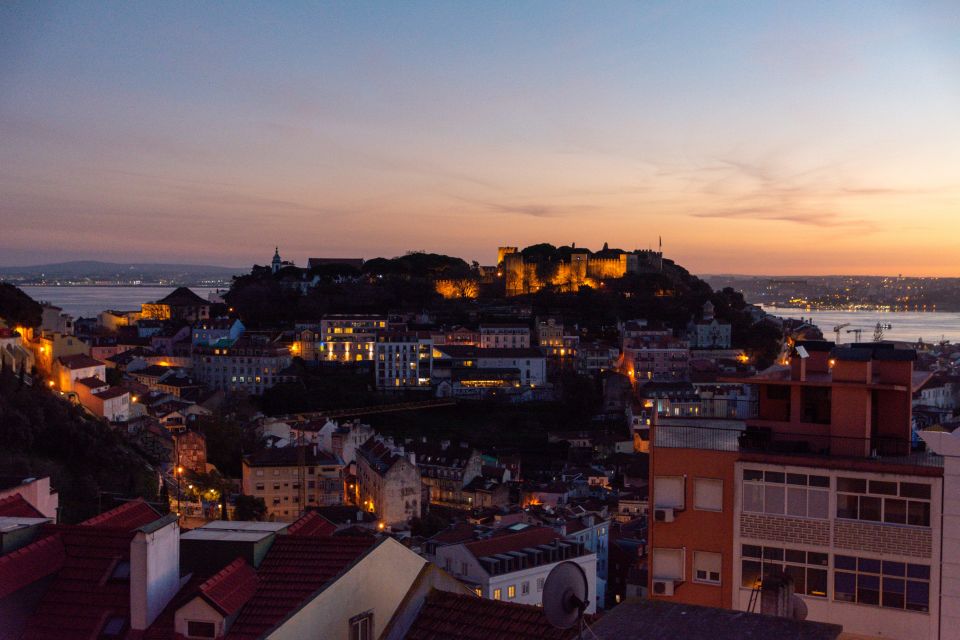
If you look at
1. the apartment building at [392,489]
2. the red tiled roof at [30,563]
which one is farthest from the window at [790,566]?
the apartment building at [392,489]

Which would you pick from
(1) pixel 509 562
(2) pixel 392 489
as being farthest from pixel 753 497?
(2) pixel 392 489

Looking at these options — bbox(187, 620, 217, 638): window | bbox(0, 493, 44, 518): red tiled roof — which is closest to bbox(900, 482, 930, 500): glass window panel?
bbox(187, 620, 217, 638): window

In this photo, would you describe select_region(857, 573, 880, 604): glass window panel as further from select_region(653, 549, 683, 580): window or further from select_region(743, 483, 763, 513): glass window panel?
select_region(653, 549, 683, 580): window

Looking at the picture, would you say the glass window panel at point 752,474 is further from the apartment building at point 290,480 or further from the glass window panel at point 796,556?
the apartment building at point 290,480

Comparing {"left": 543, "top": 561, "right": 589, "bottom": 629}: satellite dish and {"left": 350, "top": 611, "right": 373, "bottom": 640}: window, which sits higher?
{"left": 543, "top": 561, "right": 589, "bottom": 629}: satellite dish

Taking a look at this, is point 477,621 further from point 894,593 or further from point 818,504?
point 894,593

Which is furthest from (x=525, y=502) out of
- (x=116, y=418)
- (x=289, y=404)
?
(x=289, y=404)

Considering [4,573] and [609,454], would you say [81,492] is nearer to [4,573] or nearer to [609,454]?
[4,573]
